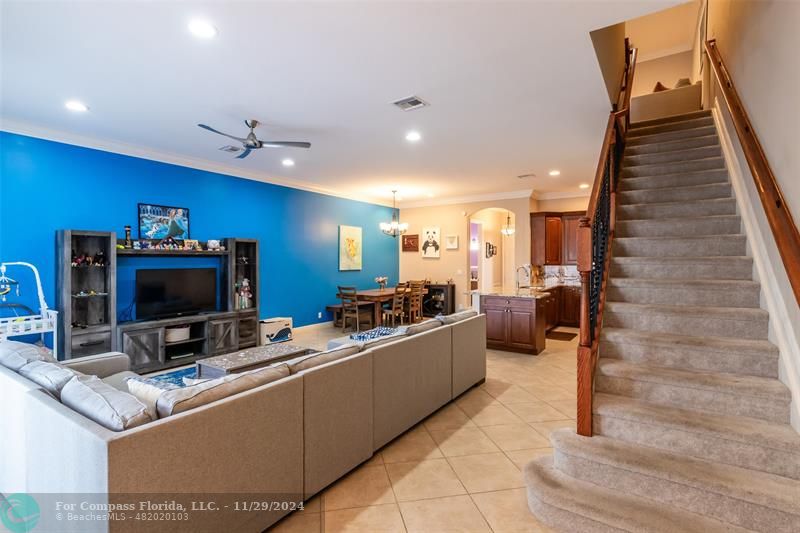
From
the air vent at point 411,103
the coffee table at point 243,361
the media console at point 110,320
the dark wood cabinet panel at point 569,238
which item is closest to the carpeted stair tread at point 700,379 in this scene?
the air vent at point 411,103

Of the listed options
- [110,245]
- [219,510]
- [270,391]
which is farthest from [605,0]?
[110,245]

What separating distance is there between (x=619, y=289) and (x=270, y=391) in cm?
263

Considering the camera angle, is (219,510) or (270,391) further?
(270,391)

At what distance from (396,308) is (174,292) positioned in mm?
3954

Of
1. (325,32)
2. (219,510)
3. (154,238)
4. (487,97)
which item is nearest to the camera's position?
(219,510)

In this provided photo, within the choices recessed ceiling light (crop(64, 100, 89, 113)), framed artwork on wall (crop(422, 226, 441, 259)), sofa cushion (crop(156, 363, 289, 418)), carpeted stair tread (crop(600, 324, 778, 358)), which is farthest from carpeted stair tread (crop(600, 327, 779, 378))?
framed artwork on wall (crop(422, 226, 441, 259))

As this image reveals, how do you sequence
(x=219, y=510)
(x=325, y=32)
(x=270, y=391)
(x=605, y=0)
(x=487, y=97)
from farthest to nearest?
(x=487, y=97) < (x=325, y=32) < (x=605, y=0) < (x=270, y=391) < (x=219, y=510)

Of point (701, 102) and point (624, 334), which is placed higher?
point (701, 102)

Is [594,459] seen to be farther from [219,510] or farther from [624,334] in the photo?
[219,510]

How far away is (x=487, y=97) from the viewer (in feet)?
11.8

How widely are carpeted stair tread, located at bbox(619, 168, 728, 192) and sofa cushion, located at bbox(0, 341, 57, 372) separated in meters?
5.10

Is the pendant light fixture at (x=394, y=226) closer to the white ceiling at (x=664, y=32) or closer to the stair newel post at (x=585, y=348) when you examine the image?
the white ceiling at (x=664, y=32)

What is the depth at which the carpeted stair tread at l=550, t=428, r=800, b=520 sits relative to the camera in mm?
1685

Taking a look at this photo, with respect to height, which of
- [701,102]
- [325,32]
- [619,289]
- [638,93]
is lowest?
[619,289]
